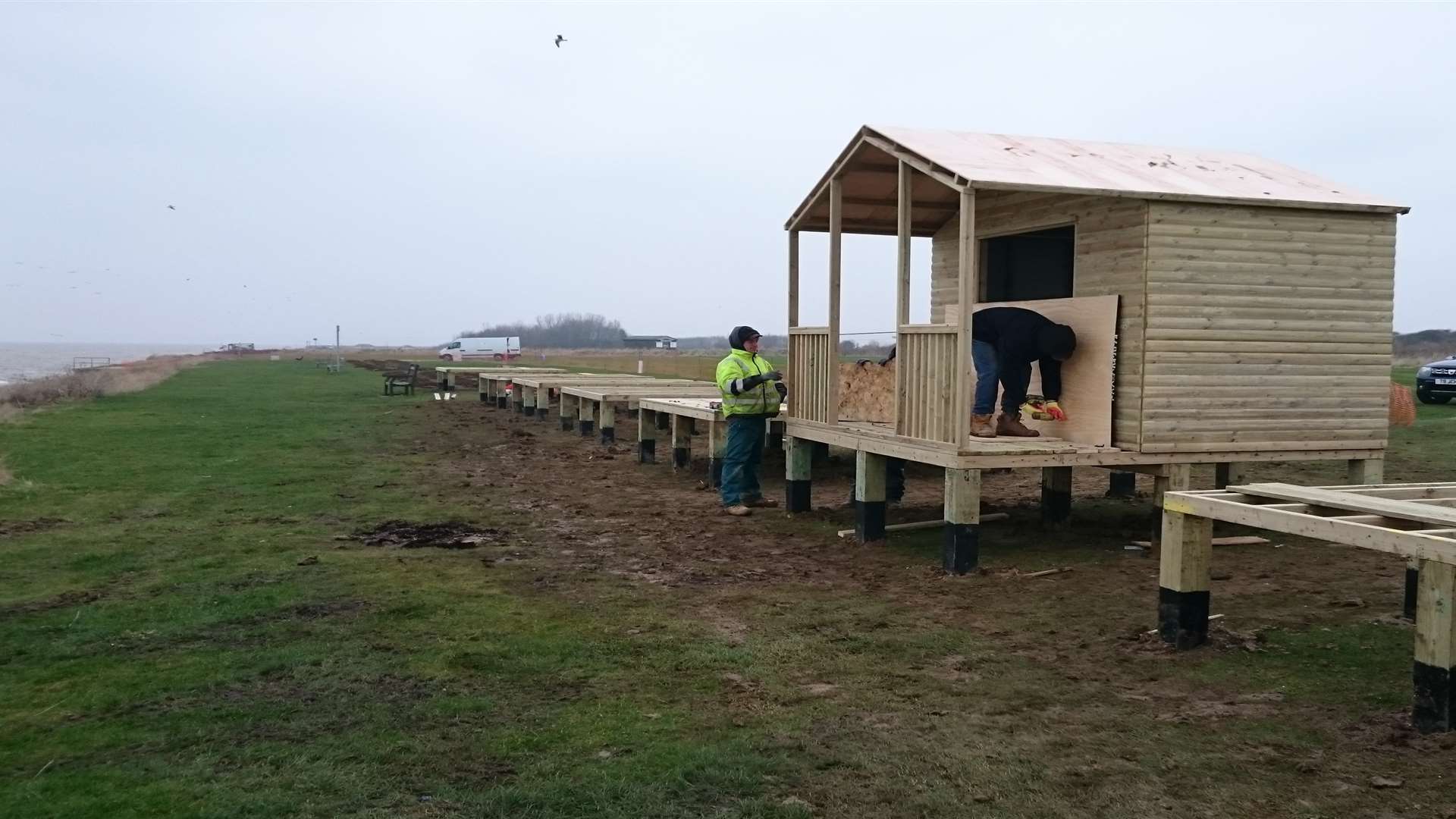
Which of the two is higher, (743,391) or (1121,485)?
(743,391)

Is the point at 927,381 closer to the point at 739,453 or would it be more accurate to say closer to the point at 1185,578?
the point at 1185,578

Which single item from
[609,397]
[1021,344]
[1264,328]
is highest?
[1264,328]

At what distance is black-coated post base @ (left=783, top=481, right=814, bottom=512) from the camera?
456 inches

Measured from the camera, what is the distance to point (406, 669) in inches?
229

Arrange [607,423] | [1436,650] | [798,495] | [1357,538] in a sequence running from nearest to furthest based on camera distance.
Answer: [1436,650] → [1357,538] → [798,495] → [607,423]

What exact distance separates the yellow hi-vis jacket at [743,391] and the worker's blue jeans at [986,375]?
2.48 meters

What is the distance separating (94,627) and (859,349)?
705 cm

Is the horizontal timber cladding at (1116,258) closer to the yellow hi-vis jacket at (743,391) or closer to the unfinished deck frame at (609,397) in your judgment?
the yellow hi-vis jacket at (743,391)

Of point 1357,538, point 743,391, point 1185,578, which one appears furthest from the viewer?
point 743,391

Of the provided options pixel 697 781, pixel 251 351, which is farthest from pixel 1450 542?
pixel 251 351

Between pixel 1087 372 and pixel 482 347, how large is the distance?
88526 mm

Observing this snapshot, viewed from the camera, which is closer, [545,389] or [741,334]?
[741,334]

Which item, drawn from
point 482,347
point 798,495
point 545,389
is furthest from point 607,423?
point 482,347

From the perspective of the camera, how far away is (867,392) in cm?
1125
